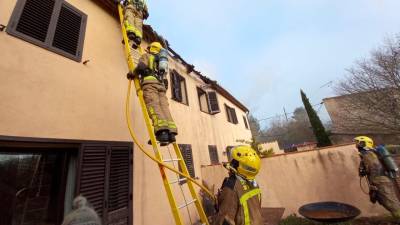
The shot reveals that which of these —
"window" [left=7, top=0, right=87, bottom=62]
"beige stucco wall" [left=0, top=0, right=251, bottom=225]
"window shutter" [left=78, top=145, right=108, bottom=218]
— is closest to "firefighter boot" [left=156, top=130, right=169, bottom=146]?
"window shutter" [left=78, top=145, right=108, bottom=218]

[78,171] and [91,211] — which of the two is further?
[78,171]

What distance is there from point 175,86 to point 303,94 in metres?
14.9

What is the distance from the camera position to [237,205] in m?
2.14

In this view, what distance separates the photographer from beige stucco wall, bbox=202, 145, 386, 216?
221 inches

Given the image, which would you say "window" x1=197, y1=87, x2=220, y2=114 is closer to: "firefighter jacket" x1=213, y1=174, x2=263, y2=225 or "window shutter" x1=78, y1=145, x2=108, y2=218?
"window shutter" x1=78, y1=145, x2=108, y2=218

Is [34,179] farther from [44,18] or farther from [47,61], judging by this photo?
[44,18]

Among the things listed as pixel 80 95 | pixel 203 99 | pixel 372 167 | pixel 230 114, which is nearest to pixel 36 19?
pixel 80 95

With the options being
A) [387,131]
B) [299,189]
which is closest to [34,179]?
[299,189]

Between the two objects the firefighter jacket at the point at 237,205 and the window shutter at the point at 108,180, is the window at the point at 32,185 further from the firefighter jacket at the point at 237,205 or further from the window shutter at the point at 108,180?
the firefighter jacket at the point at 237,205

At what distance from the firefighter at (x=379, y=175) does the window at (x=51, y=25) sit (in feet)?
24.3

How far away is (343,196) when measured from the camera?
18.5ft

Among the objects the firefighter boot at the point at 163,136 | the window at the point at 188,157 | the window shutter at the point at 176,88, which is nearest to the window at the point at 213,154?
the window at the point at 188,157

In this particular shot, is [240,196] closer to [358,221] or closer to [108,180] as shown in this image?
[108,180]

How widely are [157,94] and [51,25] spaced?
252cm
